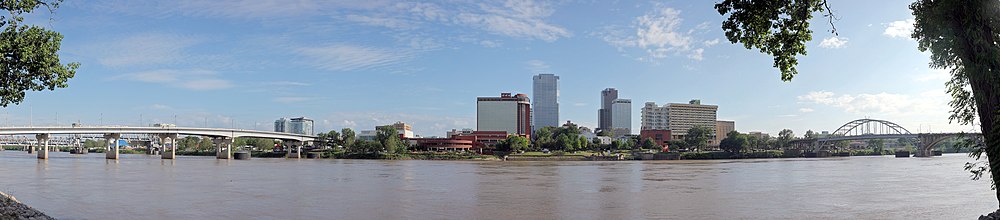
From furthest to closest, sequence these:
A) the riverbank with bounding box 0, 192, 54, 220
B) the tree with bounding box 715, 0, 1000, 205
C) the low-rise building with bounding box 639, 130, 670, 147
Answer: the low-rise building with bounding box 639, 130, 670, 147, the riverbank with bounding box 0, 192, 54, 220, the tree with bounding box 715, 0, 1000, 205

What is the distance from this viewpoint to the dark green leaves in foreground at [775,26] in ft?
40.7

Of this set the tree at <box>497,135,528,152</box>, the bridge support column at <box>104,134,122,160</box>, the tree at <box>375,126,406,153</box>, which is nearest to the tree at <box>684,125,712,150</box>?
the tree at <box>497,135,528,152</box>

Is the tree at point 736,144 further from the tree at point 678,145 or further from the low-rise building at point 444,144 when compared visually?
the low-rise building at point 444,144

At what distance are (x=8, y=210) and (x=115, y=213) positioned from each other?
21.7 ft

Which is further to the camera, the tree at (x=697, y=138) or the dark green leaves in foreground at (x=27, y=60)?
the tree at (x=697, y=138)

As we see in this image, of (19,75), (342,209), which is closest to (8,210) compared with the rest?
(19,75)

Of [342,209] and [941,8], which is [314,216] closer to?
[342,209]

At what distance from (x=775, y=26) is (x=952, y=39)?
10.3 ft

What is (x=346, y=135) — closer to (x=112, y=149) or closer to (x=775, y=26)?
(x=112, y=149)

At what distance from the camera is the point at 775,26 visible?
12.8 m

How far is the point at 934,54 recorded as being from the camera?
10.8 metres

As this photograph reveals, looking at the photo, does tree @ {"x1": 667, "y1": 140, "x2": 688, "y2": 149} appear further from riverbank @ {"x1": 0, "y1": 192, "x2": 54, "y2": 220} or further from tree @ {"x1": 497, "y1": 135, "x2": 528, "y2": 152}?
riverbank @ {"x1": 0, "y1": 192, "x2": 54, "y2": 220}

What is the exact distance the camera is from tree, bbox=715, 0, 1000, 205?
32.7ft

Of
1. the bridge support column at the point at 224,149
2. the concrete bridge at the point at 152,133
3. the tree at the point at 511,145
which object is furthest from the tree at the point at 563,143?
the bridge support column at the point at 224,149
